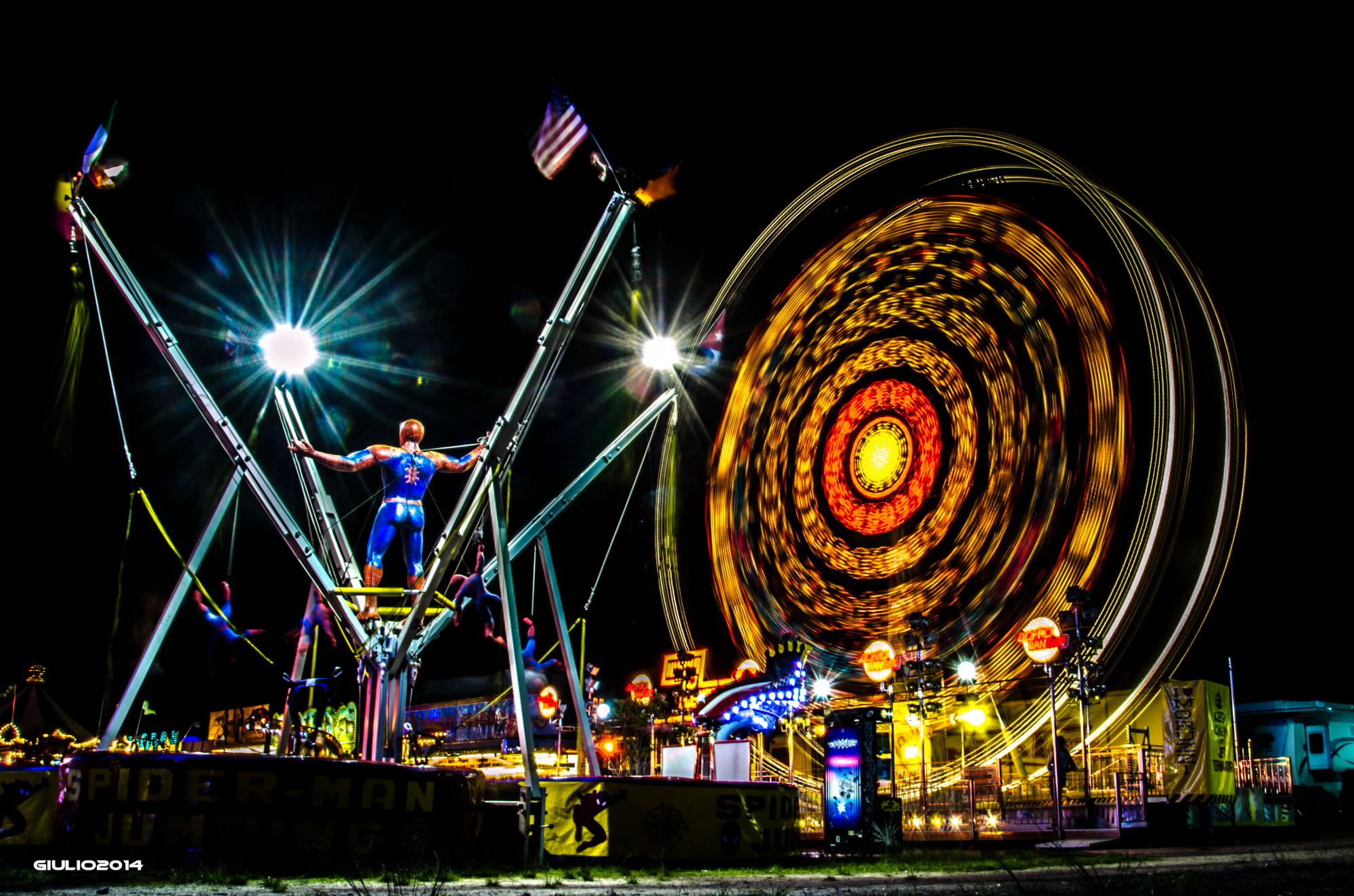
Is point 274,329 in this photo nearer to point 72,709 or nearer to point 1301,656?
point 72,709

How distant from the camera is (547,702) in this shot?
119ft

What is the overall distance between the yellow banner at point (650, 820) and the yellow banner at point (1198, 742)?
1023cm

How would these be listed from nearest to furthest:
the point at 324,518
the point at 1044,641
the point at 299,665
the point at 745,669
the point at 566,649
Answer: the point at 324,518
the point at 299,665
the point at 566,649
the point at 1044,641
the point at 745,669

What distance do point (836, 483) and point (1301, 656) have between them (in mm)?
17071

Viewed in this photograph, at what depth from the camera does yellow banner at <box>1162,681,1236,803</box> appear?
65.6 feet

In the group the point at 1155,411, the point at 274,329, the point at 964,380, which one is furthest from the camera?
the point at 964,380

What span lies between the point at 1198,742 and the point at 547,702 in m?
22.3

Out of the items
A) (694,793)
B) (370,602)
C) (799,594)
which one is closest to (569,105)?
(370,602)

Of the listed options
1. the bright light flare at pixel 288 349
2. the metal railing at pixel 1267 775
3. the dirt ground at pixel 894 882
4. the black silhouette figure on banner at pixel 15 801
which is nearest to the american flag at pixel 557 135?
the bright light flare at pixel 288 349

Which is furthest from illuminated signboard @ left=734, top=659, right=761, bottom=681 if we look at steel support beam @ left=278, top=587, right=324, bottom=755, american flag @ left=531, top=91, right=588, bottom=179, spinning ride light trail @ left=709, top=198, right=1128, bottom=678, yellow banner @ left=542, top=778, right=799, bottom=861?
american flag @ left=531, top=91, right=588, bottom=179

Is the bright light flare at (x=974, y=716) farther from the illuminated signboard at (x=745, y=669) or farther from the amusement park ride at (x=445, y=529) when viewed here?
the amusement park ride at (x=445, y=529)

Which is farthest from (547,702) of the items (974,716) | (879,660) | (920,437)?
(920,437)

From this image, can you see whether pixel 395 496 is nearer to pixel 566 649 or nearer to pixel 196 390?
pixel 196 390

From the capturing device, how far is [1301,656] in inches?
1329
